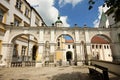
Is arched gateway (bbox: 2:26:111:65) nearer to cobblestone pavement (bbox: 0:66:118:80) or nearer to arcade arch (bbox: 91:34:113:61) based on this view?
cobblestone pavement (bbox: 0:66:118:80)

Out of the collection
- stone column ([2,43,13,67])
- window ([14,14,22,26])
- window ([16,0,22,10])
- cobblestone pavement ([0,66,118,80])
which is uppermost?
window ([16,0,22,10])

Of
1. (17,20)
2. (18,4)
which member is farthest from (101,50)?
(18,4)

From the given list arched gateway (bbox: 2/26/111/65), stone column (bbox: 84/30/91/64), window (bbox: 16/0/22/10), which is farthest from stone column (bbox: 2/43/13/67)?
stone column (bbox: 84/30/91/64)

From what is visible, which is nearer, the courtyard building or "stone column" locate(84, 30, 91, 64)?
the courtyard building

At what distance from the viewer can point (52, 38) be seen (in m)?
16.5

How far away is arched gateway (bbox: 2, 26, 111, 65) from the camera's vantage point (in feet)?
52.1

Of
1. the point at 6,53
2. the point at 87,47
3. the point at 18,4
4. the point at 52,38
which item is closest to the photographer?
the point at 6,53

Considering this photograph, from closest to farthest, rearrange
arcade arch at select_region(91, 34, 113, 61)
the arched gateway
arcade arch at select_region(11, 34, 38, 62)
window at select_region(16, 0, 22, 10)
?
the arched gateway
arcade arch at select_region(11, 34, 38, 62)
window at select_region(16, 0, 22, 10)
arcade arch at select_region(91, 34, 113, 61)

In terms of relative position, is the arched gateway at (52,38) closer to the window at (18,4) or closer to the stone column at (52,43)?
the stone column at (52,43)

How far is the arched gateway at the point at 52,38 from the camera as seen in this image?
52.1ft

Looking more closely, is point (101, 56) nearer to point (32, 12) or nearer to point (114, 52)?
point (114, 52)

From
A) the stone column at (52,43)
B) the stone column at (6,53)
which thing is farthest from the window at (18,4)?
the stone column at (52,43)

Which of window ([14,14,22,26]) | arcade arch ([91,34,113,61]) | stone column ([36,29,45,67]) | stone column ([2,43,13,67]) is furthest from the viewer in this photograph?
arcade arch ([91,34,113,61])

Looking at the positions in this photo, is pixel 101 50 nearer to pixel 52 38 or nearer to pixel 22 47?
pixel 52 38
